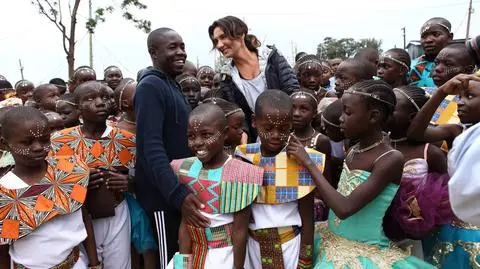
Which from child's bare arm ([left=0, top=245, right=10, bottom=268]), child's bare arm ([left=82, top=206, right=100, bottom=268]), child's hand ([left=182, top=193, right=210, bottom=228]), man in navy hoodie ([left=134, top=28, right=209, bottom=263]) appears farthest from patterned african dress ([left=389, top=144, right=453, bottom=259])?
child's bare arm ([left=0, top=245, right=10, bottom=268])

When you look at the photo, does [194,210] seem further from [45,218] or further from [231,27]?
[231,27]

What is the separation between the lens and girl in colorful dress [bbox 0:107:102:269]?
103 inches

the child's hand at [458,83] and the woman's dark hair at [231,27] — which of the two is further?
the woman's dark hair at [231,27]

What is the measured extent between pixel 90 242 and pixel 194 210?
842 mm

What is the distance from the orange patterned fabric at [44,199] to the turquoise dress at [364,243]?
161 centimetres

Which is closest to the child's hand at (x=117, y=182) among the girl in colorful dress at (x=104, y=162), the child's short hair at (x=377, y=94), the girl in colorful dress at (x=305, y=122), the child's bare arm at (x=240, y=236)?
the girl in colorful dress at (x=104, y=162)

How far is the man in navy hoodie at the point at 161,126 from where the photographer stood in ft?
9.30

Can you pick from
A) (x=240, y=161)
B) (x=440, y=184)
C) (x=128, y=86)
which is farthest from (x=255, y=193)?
(x=128, y=86)

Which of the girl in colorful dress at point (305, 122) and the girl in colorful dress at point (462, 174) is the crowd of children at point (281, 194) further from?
the girl in colorful dress at point (305, 122)

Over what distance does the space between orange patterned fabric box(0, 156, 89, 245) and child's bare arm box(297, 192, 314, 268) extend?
1.43m

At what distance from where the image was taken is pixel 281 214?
2.76 meters

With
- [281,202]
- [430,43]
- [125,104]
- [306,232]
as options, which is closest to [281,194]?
[281,202]

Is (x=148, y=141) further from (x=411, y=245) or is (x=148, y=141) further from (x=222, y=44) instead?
(x=411, y=245)

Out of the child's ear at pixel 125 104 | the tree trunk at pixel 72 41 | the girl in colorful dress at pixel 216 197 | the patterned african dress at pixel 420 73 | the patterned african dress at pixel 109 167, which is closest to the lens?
the girl in colorful dress at pixel 216 197
